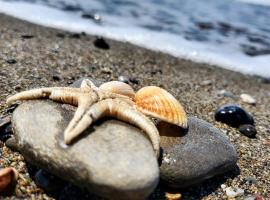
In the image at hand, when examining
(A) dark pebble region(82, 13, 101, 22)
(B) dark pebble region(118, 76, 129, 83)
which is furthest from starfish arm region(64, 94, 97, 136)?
(A) dark pebble region(82, 13, 101, 22)

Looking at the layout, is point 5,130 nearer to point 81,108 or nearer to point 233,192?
point 81,108

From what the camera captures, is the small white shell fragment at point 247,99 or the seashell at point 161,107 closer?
the seashell at point 161,107

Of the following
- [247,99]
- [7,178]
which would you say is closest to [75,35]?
[247,99]

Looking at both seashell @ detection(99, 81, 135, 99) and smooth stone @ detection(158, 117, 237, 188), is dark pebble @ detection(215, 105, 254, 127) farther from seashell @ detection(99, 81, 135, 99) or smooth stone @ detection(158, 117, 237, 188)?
seashell @ detection(99, 81, 135, 99)

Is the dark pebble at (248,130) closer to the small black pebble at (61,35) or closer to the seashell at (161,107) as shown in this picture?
the seashell at (161,107)

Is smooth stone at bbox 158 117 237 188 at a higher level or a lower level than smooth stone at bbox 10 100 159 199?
lower

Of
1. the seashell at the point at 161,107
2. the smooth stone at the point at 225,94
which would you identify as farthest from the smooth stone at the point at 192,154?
the smooth stone at the point at 225,94

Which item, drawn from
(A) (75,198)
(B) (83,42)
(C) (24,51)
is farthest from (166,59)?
(A) (75,198)

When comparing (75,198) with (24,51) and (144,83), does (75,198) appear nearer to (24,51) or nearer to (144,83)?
(144,83)
